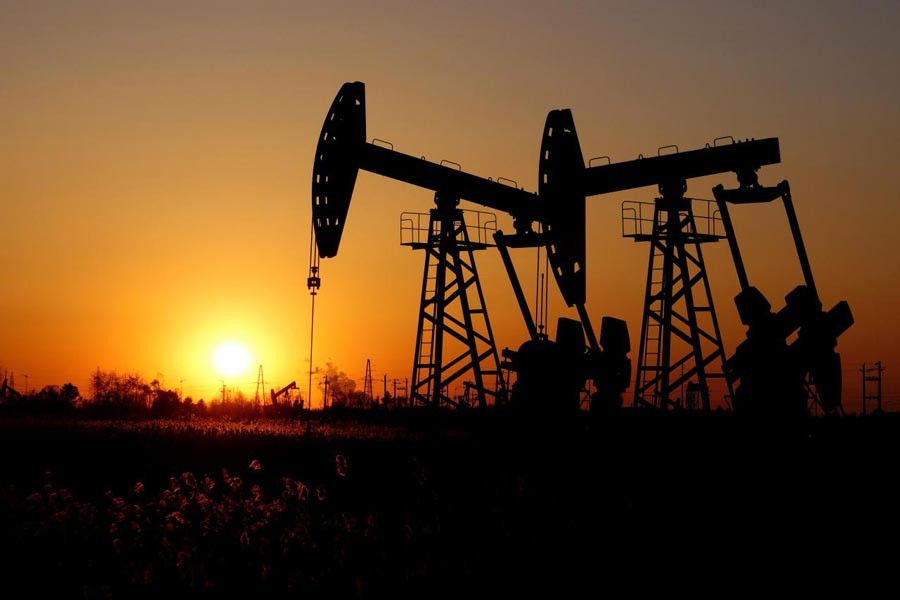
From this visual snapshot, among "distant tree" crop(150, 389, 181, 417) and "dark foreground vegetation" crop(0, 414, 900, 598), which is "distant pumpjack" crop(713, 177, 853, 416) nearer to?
"dark foreground vegetation" crop(0, 414, 900, 598)

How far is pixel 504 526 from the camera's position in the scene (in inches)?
393

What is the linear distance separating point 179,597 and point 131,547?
0.99 metres

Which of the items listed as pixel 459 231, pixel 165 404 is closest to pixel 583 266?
pixel 459 231

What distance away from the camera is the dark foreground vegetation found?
29.9 ft

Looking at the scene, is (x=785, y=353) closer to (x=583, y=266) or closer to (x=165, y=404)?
(x=583, y=266)

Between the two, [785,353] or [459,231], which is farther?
[459,231]

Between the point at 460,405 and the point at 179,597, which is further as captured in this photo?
the point at 460,405

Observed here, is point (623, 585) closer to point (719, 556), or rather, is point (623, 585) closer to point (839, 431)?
point (719, 556)

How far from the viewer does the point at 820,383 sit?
11141 millimetres

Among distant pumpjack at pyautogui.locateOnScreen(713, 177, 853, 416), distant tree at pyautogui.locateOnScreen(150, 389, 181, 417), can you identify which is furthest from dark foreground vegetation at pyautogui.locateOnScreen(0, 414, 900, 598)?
distant tree at pyautogui.locateOnScreen(150, 389, 181, 417)

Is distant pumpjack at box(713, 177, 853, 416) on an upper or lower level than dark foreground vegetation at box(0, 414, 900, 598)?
upper

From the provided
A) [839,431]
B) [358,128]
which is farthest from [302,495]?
[358,128]

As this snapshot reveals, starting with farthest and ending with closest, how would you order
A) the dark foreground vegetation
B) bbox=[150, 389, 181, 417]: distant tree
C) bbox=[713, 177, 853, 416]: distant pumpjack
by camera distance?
bbox=[150, 389, 181, 417]: distant tree < bbox=[713, 177, 853, 416]: distant pumpjack < the dark foreground vegetation

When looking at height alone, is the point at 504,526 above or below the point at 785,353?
below
